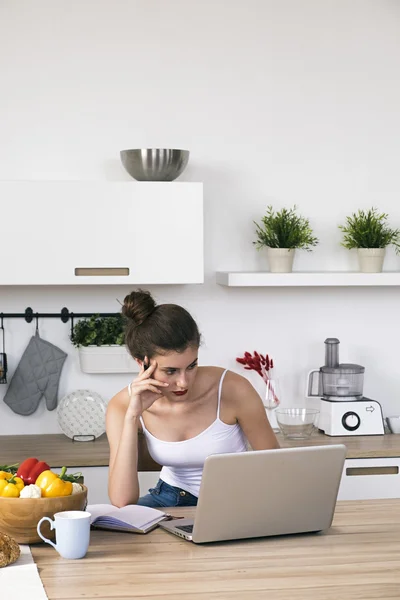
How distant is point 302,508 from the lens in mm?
2102

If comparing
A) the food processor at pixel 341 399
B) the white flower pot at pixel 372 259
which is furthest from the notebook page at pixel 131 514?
the white flower pot at pixel 372 259

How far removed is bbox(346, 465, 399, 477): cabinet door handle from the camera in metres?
3.53

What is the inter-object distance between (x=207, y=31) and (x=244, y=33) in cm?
17

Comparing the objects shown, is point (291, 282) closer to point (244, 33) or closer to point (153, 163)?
point (153, 163)

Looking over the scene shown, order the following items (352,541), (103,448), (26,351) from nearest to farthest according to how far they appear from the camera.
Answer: (352,541) < (103,448) < (26,351)

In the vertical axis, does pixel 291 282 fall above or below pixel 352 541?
above

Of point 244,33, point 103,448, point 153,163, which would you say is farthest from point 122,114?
point 103,448

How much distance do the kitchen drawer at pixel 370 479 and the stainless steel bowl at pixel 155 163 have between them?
1.41m

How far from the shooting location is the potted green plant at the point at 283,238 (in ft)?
12.5

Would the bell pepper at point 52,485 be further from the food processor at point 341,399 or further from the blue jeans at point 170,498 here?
the food processor at point 341,399

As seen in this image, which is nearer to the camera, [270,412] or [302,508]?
[302,508]

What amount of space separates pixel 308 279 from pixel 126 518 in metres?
1.78

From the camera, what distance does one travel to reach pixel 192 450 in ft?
8.80

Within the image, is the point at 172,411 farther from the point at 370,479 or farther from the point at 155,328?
the point at 370,479
